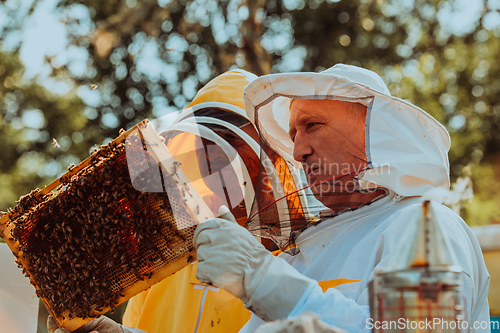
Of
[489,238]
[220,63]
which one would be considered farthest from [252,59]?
[489,238]

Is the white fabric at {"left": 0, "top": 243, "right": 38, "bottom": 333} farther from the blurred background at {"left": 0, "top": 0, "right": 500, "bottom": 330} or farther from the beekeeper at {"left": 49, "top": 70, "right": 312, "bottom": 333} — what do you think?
the blurred background at {"left": 0, "top": 0, "right": 500, "bottom": 330}

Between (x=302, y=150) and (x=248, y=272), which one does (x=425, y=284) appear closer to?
(x=248, y=272)

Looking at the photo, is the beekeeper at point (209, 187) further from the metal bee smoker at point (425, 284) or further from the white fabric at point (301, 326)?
the metal bee smoker at point (425, 284)

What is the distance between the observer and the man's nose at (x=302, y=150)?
2.30 m

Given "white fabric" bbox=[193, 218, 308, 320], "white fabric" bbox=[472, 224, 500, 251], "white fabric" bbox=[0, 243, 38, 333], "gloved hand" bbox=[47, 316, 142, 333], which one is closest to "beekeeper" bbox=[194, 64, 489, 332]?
"white fabric" bbox=[193, 218, 308, 320]

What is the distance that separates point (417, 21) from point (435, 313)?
34.5ft

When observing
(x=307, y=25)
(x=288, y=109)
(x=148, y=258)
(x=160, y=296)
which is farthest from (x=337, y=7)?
(x=148, y=258)

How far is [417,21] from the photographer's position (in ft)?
33.2

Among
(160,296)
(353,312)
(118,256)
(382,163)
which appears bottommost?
(160,296)

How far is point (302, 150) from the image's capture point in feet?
7.55

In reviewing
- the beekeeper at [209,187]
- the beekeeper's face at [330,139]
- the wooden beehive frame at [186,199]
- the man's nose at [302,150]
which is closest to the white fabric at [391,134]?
the beekeeper's face at [330,139]

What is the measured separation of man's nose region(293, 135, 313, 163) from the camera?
230cm

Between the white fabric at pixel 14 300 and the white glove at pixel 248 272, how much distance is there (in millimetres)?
1630

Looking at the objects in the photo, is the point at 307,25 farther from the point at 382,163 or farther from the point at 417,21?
the point at 382,163
